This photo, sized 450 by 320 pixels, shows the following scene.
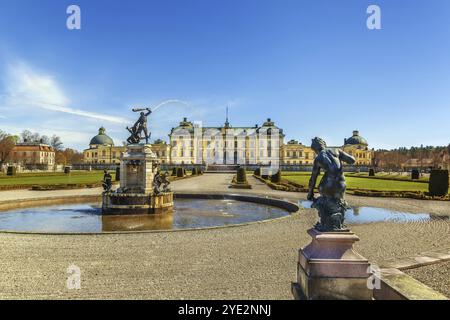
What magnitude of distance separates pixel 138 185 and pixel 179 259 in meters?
8.49

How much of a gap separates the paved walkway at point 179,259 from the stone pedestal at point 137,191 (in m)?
5.02

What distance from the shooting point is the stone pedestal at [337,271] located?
4395mm

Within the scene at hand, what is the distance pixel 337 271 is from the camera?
440 cm

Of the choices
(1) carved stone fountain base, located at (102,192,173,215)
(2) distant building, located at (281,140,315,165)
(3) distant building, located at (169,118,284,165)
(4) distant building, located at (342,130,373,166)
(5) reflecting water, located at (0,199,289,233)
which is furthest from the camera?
(4) distant building, located at (342,130,373,166)

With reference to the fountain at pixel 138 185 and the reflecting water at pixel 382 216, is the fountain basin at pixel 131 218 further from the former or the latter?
the reflecting water at pixel 382 216

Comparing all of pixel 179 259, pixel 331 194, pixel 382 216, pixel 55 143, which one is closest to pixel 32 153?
pixel 55 143

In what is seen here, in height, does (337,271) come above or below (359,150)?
below

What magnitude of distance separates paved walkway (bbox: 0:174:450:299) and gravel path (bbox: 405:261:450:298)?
951 mm

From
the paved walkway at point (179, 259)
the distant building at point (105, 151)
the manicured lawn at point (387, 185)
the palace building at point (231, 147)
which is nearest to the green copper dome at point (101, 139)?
the distant building at point (105, 151)

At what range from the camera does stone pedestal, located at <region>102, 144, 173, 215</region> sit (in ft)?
46.2

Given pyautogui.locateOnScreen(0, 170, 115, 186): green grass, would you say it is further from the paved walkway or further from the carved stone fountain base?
the paved walkway

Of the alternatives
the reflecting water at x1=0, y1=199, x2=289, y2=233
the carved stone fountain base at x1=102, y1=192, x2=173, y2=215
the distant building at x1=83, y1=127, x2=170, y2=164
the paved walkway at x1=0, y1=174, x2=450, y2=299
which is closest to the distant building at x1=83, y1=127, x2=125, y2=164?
the distant building at x1=83, y1=127, x2=170, y2=164

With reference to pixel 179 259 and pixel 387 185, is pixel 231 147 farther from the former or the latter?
pixel 179 259
